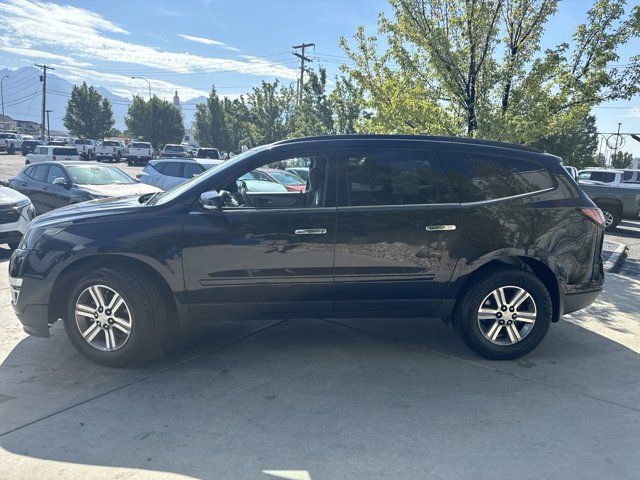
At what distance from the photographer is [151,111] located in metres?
53.4

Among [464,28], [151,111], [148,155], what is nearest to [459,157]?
[464,28]

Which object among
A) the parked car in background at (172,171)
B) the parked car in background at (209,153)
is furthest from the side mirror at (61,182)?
the parked car in background at (209,153)

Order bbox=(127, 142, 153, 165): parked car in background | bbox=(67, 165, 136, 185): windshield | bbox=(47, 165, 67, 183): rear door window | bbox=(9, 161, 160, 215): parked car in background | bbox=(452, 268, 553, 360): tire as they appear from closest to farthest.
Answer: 1. bbox=(452, 268, 553, 360): tire
2. bbox=(9, 161, 160, 215): parked car in background
3. bbox=(67, 165, 136, 185): windshield
4. bbox=(47, 165, 67, 183): rear door window
5. bbox=(127, 142, 153, 165): parked car in background

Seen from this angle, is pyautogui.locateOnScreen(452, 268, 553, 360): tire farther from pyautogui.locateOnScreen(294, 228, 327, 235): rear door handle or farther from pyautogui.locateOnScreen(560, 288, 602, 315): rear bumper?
pyautogui.locateOnScreen(294, 228, 327, 235): rear door handle

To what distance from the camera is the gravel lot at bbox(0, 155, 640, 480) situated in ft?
8.98

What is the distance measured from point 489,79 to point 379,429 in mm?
6157

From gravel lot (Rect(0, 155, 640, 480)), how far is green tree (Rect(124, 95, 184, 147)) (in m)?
53.2

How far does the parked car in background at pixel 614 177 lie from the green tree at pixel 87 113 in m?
52.8

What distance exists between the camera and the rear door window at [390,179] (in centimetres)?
398

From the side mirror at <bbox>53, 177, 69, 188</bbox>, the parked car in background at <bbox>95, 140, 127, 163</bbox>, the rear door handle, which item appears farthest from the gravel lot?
the parked car in background at <bbox>95, 140, 127, 163</bbox>

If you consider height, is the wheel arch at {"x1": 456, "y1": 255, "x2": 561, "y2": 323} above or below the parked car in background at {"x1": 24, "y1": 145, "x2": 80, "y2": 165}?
below

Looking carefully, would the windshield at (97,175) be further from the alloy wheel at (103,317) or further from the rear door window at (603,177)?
the rear door window at (603,177)

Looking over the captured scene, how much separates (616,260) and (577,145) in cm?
2674

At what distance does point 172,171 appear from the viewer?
535 inches
